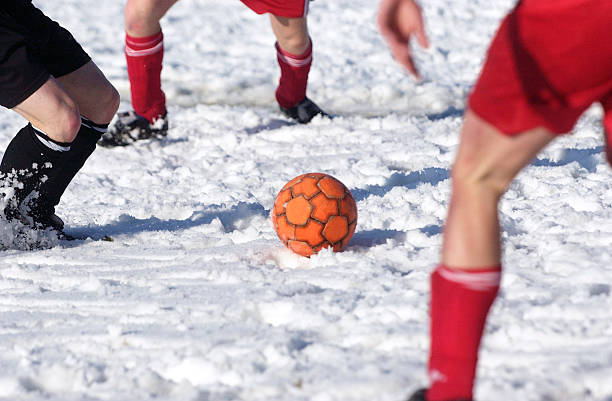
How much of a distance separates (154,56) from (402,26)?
3.74 metres

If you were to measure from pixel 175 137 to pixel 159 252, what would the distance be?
2132mm

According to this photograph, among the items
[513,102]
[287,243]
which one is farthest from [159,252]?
[513,102]

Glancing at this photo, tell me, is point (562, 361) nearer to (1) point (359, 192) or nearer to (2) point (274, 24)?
(1) point (359, 192)

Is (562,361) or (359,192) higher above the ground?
(562,361)

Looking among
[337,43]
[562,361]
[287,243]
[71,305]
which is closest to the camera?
[562,361]

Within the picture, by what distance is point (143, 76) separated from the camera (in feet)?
17.5

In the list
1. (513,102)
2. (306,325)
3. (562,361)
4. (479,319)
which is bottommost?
(306,325)

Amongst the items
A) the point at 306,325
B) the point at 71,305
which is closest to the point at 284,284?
the point at 306,325

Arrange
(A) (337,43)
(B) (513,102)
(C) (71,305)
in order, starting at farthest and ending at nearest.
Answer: (A) (337,43) < (C) (71,305) < (B) (513,102)

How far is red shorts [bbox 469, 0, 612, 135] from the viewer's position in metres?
1.71

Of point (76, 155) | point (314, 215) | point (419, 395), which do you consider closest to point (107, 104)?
point (76, 155)

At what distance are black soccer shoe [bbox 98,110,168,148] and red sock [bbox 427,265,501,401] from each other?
12.9 ft

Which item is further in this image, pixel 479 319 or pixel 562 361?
pixel 562 361

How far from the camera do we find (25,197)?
3.58 meters
